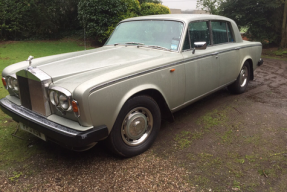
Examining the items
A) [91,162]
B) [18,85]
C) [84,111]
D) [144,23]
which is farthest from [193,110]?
[18,85]

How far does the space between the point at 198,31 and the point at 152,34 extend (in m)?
0.79

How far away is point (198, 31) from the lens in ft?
12.7

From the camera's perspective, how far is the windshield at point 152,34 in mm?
3516

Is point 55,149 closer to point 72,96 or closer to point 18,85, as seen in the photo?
point 18,85

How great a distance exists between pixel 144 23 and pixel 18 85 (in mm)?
2124

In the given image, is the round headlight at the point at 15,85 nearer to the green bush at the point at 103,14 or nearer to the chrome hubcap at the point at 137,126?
the chrome hubcap at the point at 137,126

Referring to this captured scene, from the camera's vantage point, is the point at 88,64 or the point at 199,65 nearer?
the point at 88,64

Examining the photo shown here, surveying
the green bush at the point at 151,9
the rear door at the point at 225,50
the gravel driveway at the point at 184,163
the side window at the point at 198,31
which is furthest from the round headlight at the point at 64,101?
the green bush at the point at 151,9

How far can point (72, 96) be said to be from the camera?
7.63 feet

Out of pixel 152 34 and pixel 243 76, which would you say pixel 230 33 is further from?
pixel 152 34

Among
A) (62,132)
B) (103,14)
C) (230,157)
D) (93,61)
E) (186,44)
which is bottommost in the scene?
(230,157)

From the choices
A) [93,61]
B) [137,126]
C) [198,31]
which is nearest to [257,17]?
[198,31]

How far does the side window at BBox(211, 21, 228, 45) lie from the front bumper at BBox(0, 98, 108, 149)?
9.56ft

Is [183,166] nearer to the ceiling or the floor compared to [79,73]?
nearer to the floor
